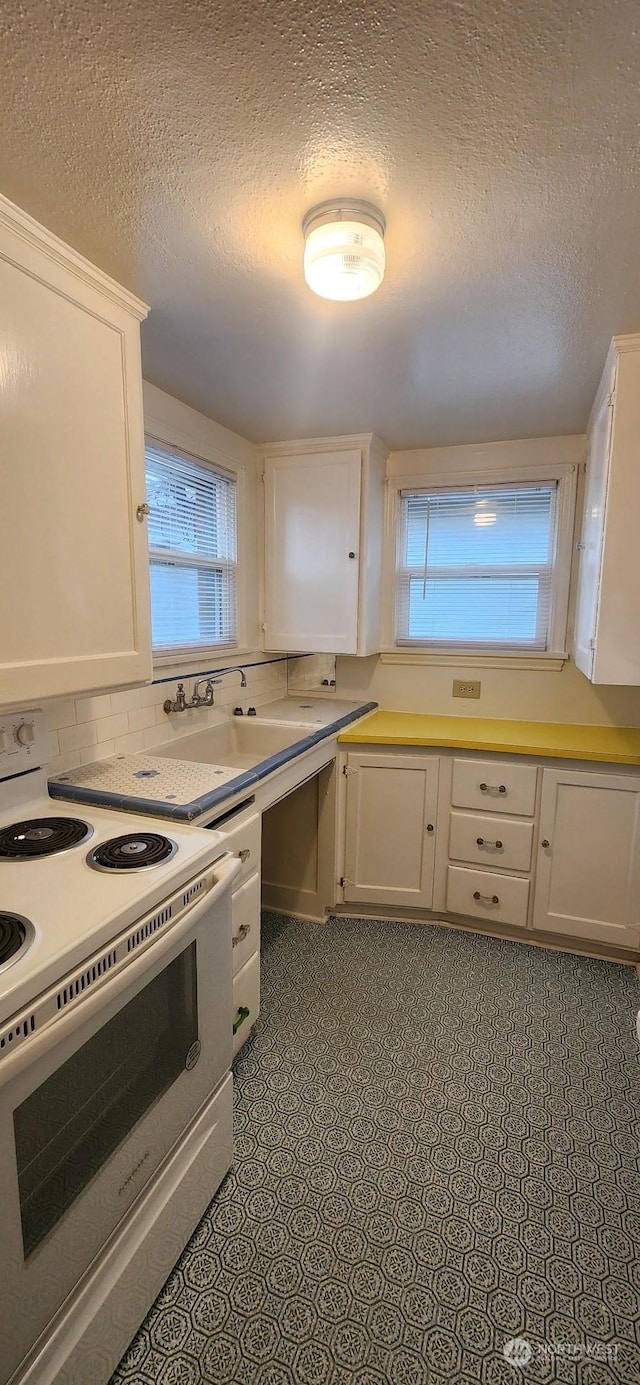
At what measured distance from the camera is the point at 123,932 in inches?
39.3

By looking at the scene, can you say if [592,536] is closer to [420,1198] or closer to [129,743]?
[129,743]

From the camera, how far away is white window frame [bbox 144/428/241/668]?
2.11 metres

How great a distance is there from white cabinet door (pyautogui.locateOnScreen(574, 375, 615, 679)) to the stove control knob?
1.82 meters

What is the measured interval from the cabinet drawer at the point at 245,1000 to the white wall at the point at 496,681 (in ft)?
5.42

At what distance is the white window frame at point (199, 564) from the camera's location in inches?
83.1

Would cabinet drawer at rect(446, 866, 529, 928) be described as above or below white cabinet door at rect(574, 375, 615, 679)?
below

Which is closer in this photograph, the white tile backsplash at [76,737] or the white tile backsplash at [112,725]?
the white tile backsplash at [76,737]

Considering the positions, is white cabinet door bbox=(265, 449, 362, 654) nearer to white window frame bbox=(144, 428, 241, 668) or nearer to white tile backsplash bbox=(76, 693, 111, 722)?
white window frame bbox=(144, 428, 241, 668)

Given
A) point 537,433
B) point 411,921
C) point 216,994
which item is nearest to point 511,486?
point 537,433

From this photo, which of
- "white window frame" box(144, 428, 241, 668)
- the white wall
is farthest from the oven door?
the white wall

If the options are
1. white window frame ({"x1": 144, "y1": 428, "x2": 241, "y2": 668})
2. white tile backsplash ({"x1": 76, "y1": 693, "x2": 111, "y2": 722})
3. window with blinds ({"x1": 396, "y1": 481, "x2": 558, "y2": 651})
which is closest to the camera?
white tile backsplash ({"x1": 76, "y1": 693, "x2": 111, "y2": 722})

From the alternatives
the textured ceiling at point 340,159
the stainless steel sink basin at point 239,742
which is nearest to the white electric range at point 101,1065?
the stainless steel sink basin at point 239,742

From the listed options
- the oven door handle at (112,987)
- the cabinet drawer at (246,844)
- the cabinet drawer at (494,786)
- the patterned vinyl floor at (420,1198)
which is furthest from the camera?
the cabinet drawer at (494,786)

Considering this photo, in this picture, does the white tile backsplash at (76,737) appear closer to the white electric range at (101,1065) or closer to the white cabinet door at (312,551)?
the white electric range at (101,1065)
